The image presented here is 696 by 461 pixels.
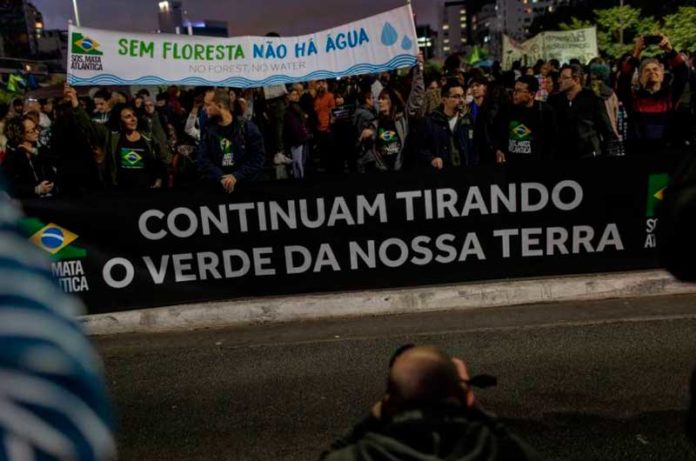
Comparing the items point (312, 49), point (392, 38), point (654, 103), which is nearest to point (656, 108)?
point (654, 103)

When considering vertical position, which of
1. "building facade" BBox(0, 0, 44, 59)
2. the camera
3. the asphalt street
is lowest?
the asphalt street

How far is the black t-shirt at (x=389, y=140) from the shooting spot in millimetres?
8914

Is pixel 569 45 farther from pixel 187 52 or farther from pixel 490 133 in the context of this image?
pixel 187 52

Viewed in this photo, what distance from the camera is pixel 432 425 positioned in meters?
1.97

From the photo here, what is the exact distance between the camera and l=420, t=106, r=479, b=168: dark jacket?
8445 millimetres

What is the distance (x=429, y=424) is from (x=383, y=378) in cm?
324

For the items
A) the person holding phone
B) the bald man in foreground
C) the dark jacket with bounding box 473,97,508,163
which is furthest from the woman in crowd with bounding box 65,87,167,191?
the bald man in foreground

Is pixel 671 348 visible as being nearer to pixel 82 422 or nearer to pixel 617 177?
pixel 617 177

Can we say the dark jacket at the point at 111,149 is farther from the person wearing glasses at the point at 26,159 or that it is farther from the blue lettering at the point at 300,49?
the blue lettering at the point at 300,49

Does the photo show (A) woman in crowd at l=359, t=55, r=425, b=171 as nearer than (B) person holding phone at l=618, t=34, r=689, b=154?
No

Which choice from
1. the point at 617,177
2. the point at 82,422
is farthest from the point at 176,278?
the point at 82,422

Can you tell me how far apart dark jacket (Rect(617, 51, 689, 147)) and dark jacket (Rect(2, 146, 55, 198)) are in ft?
22.5

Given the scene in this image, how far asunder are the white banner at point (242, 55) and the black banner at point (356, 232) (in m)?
1.94

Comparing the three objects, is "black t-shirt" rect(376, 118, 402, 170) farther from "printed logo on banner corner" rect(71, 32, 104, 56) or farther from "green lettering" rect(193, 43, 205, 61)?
"printed logo on banner corner" rect(71, 32, 104, 56)
